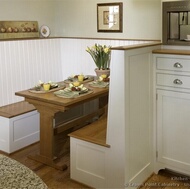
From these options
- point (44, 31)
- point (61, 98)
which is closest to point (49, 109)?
point (61, 98)

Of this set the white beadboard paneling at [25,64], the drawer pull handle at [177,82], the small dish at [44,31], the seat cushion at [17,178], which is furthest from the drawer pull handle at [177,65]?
the small dish at [44,31]

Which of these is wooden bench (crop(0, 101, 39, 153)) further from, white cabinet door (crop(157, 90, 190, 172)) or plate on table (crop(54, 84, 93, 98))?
white cabinet door (crop(157, 90, 190, 172))

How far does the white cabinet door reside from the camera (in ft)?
8.70

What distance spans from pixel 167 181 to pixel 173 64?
109 centimetres

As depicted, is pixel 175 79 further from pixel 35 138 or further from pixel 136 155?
pixel 35 138

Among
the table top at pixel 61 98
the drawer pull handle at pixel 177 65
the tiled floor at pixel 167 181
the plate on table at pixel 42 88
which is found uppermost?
the drawer pull handle at pixel 177 65

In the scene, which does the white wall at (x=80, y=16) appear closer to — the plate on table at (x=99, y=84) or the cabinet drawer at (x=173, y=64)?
the plate on table at (x=99, y=84)

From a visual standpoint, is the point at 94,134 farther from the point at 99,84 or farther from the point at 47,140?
the point at 99,84

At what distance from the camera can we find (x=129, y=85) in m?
2.41

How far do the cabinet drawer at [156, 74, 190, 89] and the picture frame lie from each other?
152 cm

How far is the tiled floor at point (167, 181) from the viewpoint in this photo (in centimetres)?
273

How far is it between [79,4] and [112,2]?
606 millimetres

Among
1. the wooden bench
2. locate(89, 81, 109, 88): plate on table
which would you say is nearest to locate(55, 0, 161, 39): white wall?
locate(89, 81, 109, 88): plate on table

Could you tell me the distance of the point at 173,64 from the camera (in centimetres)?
260
